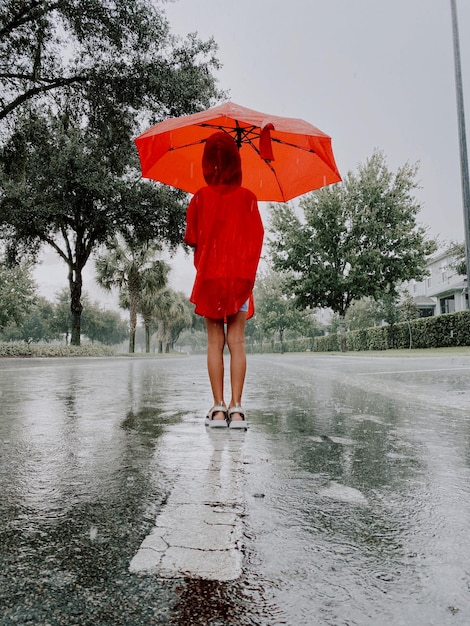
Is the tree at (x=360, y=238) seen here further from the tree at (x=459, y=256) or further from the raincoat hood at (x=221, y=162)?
the raincoat hood at (x=221, y=162)

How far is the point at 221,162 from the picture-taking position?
12.3 feet

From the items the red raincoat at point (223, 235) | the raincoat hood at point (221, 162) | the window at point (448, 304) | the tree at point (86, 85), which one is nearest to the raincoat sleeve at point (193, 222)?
the red raincoat at point (223, 235)

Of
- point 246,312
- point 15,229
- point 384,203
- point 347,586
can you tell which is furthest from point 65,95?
point 384,203

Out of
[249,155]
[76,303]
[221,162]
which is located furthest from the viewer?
[76,303]

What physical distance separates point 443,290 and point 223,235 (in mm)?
47322

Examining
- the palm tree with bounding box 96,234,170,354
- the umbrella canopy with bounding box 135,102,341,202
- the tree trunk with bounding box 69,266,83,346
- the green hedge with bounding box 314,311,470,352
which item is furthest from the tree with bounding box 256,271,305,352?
the umbrella canopy with bounding box 135,102,341,202

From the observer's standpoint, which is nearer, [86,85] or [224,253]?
[224,253]

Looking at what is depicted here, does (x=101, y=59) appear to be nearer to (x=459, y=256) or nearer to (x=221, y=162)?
(x=221, y=162)

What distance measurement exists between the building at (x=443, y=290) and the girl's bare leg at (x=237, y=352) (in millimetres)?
40334

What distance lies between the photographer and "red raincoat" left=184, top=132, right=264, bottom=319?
11.8 ft

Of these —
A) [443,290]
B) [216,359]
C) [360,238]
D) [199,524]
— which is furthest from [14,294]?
[199,524]

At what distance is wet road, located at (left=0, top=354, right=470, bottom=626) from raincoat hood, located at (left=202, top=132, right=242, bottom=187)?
1.80m

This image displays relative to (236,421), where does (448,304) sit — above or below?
above

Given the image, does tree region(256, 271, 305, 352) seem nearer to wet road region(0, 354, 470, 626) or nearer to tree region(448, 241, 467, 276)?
tree region(448, 241, 467, 276)
